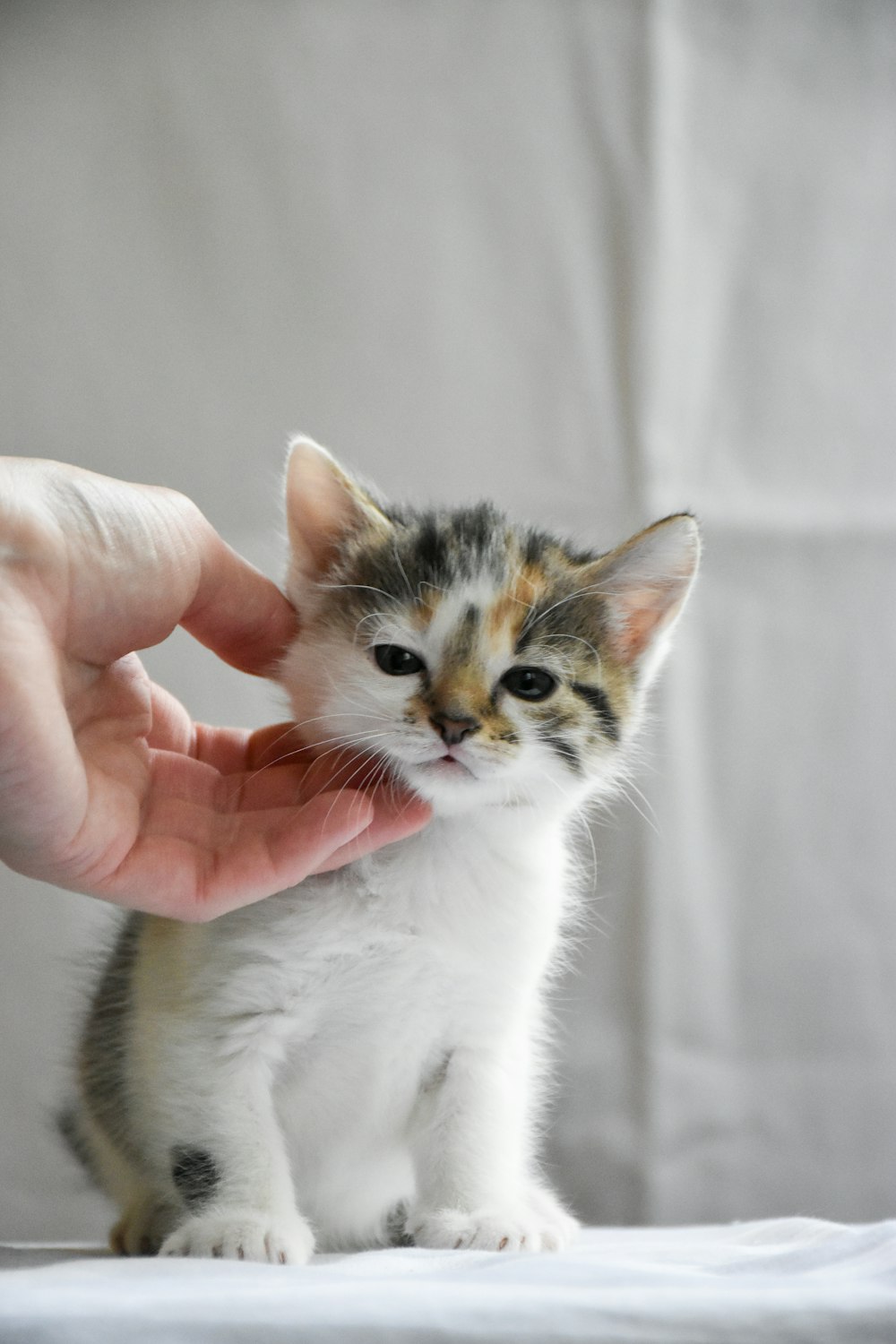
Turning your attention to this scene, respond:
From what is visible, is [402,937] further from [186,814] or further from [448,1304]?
[448,1304]

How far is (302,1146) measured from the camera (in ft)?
4.48

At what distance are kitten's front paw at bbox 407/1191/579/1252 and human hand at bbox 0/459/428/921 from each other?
404 millimetres

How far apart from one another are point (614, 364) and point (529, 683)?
127cm

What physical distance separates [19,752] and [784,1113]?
1837 mm

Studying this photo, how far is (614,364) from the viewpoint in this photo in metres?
2.39

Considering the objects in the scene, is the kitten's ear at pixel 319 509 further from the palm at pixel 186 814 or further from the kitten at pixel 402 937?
the palm at pixel 186 814

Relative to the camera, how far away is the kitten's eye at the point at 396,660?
4.32 ft

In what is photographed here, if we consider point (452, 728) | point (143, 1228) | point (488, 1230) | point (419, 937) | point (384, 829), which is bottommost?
point (143, 1228)

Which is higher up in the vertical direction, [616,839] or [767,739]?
[767,739]

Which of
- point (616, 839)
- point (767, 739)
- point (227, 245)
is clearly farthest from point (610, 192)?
point (616, 839)

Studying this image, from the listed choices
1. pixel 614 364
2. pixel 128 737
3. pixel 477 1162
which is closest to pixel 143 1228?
pixel 477 1162

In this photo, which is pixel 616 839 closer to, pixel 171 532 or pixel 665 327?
pixel 665 327

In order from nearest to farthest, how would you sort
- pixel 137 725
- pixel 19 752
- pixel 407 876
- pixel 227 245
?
pixel 19 752, pixel 407 876, pixel 137 725, pixel 227 245

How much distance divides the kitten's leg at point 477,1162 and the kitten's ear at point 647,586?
53 centimetres
